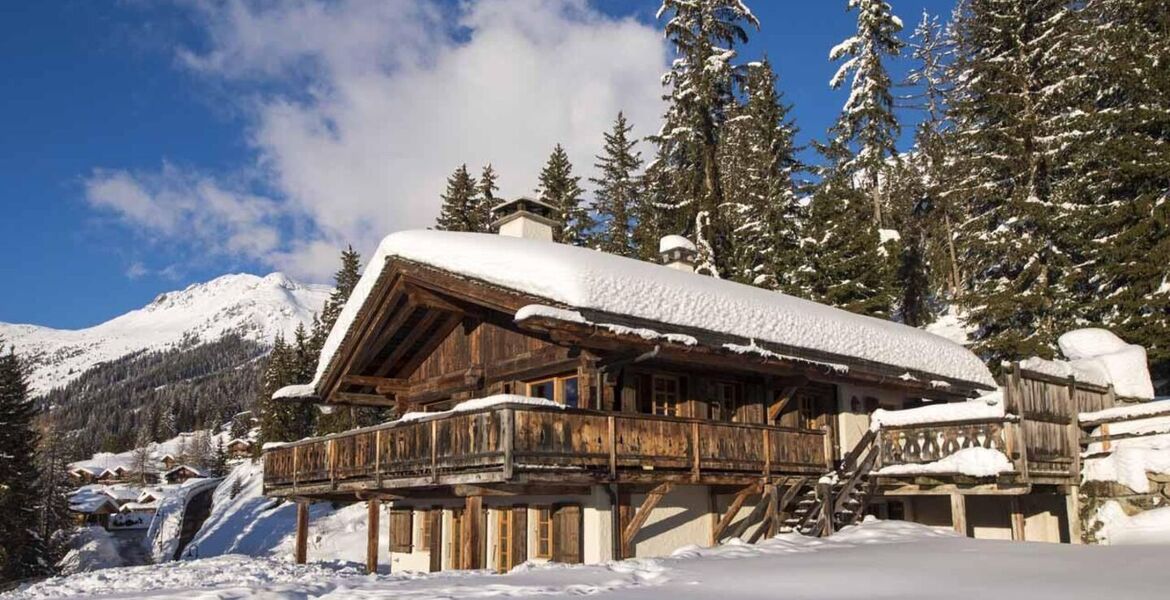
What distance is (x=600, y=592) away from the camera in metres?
9.67

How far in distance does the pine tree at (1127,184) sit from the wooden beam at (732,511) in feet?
42.4

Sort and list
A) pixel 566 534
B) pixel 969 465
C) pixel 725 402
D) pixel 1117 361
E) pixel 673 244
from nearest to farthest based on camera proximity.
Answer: pixel 566 534, pixel 969 465, pixel 725 402, pixel 1117 361, pixel 673 244

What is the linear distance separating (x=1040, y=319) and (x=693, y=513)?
51.8ft

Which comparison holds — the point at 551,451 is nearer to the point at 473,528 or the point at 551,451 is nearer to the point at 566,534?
the point at 473,528

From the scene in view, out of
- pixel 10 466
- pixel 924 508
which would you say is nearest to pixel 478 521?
pixel 924 508

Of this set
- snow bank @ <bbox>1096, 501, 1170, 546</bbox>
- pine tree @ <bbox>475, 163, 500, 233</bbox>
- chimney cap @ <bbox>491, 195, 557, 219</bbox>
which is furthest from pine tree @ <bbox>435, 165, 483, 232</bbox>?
snow bank @ <bbox>1096, 501, 1170, 546</bbox>

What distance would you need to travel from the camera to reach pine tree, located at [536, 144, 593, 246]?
47312 mm

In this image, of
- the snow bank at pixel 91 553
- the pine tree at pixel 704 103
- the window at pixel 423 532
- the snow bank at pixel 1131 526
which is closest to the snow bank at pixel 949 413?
the snow bank at pixel 1131 526

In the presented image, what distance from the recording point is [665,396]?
728 inches

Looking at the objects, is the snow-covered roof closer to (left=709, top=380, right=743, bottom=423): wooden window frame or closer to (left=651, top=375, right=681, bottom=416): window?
(left=709, top=380, right=743, bottom=423): wooden window frame

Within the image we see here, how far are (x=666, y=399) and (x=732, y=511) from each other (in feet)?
8.31

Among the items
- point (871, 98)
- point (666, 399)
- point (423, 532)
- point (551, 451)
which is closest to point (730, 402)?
point (666, 399)

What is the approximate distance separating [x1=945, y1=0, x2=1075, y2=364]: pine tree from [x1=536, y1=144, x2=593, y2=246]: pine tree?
20.7 metres

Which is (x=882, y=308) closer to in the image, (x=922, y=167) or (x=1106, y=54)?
(x=1106, y=54)
